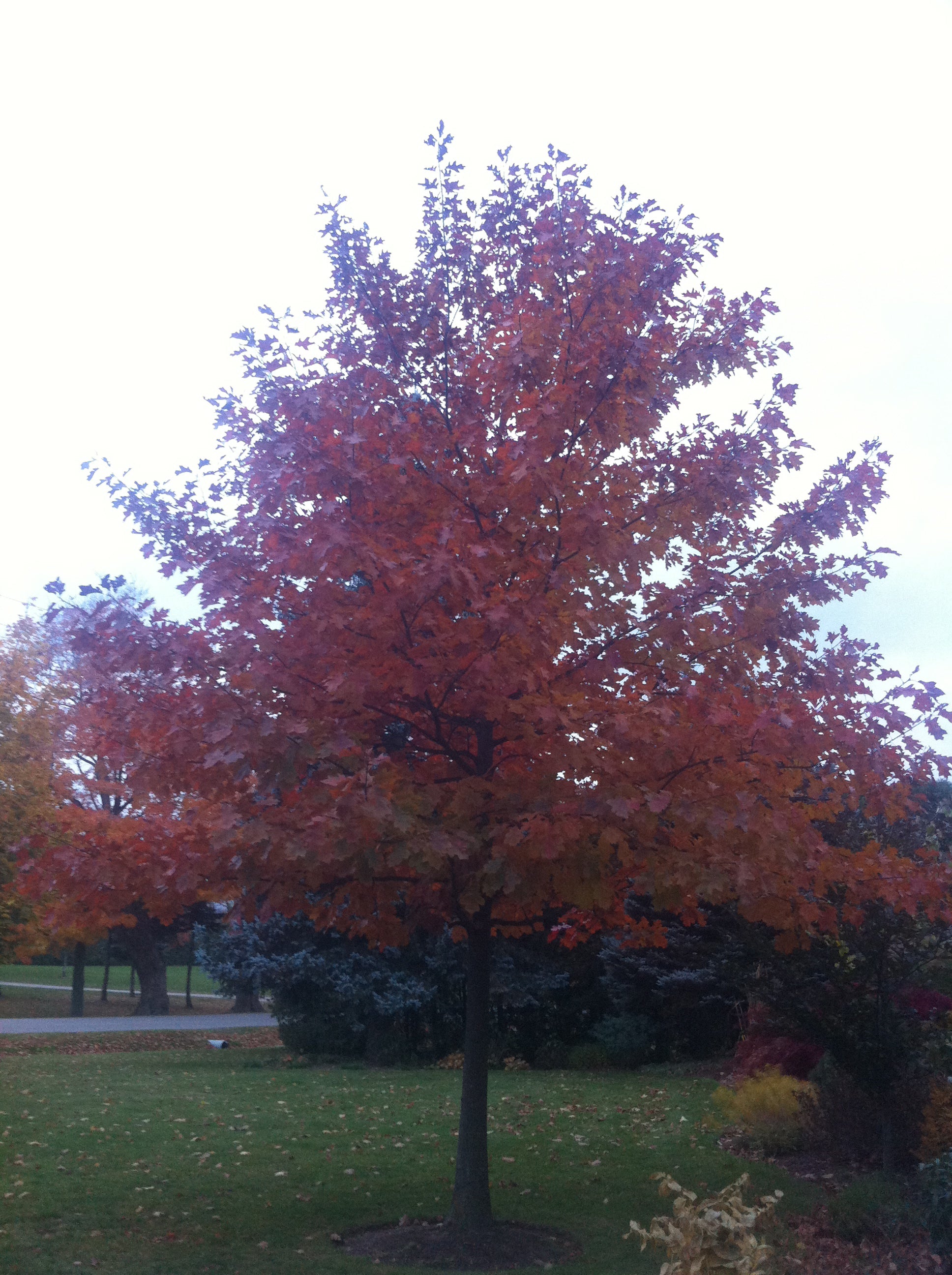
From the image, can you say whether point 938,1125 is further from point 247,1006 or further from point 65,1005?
point 65,1005

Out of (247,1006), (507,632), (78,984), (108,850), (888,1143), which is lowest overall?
(247,1006)

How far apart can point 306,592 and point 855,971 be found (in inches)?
211

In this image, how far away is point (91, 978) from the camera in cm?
6084

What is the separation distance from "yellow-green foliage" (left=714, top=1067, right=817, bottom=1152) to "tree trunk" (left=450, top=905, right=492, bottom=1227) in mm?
3930

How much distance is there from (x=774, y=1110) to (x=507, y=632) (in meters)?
6.94

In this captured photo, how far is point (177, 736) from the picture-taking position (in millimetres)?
5996

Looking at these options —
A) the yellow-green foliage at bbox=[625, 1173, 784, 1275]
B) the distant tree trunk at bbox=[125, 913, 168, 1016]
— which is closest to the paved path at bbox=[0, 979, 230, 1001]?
the distant tree trunk at bbox=[125, 913, 168, 1016]

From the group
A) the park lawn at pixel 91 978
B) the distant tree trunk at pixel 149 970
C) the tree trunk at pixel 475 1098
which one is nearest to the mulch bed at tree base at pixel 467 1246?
the tree trunk at pixel 475 1098

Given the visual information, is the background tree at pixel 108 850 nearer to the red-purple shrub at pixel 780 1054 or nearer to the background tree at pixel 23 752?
the red-purple shrub at pixel 780 1054

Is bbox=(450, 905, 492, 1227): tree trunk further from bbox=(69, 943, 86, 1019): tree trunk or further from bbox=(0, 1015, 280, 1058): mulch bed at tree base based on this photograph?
bbox=(69, 943, 86, 1019): tree trunk

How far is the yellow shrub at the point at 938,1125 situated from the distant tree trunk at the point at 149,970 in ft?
91.8

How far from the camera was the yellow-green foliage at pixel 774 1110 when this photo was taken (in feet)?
32.5

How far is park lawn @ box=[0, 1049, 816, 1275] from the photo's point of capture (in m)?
6.73

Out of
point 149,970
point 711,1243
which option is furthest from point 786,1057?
point 149,970
